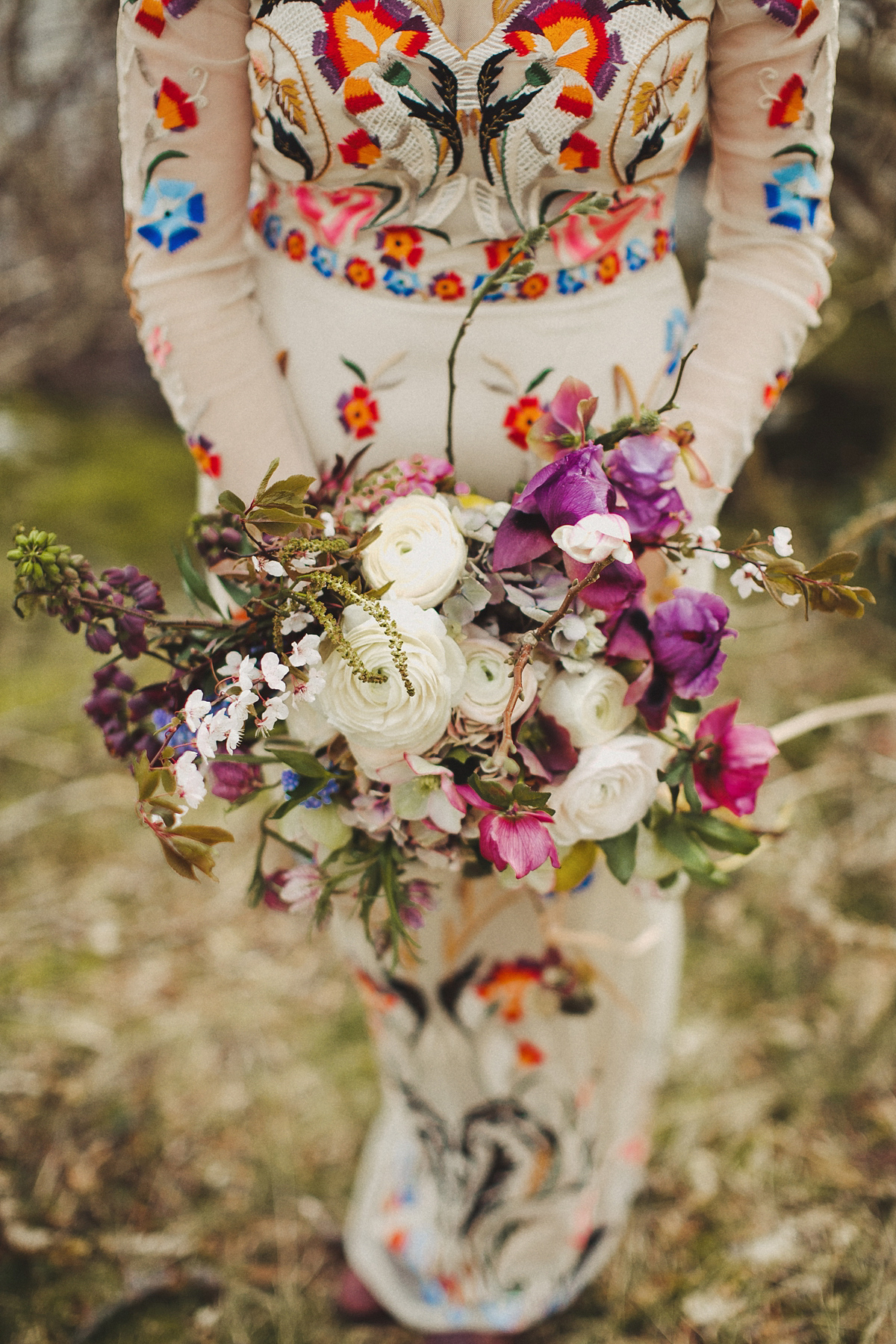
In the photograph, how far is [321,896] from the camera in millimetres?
904

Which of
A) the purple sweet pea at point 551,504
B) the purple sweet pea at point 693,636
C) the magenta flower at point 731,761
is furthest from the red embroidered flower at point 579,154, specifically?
the magenta flower at point 731,761

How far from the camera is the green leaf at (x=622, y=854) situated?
92 centimetres

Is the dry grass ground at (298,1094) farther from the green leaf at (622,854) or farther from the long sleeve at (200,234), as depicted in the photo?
the long sleeve at (200,234)

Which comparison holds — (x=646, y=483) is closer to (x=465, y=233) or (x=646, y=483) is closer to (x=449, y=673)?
(x=449, y=673)

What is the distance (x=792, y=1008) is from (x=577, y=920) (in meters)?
1.05

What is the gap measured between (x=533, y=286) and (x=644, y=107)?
19cm

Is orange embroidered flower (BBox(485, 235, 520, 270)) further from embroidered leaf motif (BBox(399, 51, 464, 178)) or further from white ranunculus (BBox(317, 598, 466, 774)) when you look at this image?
white ranunculus (BBox(317, 598, 466, 774))

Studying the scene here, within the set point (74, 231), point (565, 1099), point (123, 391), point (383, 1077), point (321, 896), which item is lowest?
point (123, 391)

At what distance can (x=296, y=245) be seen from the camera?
1.07 metres

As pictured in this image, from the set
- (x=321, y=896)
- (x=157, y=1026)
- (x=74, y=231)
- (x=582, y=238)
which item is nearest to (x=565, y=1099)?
(x=321, y=896)

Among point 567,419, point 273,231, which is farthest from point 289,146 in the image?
point 567,419

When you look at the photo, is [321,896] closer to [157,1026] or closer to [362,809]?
[362,809]

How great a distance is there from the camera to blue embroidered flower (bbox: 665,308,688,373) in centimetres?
111

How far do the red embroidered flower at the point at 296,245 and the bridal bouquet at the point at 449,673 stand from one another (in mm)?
287
